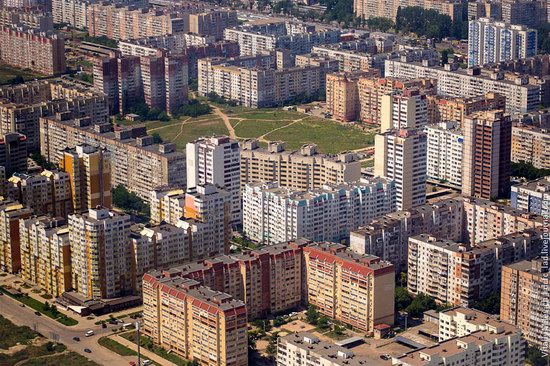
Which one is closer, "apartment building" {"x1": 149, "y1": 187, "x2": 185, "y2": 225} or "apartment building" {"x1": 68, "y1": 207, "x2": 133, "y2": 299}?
"apartment building" {"x1": 68, "y1": 207, "x2": 133, "y2": 299}

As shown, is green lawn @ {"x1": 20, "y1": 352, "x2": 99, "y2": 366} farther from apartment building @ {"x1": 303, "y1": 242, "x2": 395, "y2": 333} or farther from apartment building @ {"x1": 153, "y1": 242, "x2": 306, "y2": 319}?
apartment building @ {"x1": 303, "y1": 242, "x2": 395, "y2": 333}

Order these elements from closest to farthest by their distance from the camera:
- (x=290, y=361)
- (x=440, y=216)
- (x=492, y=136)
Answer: (x=290, y=361) → (x=440, y=216) → (x=492, y=136)

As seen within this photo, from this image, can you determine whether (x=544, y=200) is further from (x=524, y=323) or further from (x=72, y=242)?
(x=72, y=242)

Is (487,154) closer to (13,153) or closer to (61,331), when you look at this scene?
(13,153)

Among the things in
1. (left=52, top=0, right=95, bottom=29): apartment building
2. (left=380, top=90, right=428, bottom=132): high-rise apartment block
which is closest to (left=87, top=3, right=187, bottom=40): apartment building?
(left=52, top=0, right=95, bottom=29): apartment building

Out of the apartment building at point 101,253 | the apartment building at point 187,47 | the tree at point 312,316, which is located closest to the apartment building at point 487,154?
the tree at point 312,316

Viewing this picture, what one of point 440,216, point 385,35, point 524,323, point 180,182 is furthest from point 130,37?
point 524,323
